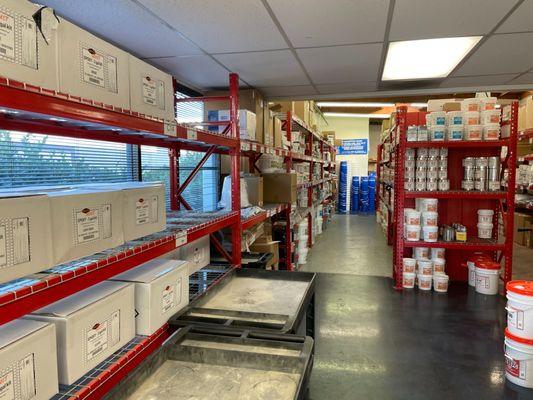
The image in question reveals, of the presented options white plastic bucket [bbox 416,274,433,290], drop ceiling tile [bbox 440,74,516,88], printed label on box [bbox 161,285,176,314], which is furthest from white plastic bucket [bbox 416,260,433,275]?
printed label on box [bbox 161,285,176,314]

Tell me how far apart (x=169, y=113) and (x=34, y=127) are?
0.59 metres

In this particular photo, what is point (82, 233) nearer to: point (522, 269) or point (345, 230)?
point (522, 269)

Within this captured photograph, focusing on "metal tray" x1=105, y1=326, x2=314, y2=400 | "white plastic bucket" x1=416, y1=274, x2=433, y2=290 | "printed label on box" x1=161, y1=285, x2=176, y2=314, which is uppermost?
"printed label on box" x1=161, y1=285, x2=176, y2=314

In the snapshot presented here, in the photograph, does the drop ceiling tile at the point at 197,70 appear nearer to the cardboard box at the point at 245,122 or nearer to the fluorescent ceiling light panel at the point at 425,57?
the cardboard box at the point at 245,122

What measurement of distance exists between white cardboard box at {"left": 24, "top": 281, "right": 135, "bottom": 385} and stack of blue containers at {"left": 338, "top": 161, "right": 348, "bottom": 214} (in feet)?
38.7

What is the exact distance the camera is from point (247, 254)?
134 inches

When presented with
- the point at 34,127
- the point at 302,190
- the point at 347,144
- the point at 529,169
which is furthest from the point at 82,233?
the point at 347,144

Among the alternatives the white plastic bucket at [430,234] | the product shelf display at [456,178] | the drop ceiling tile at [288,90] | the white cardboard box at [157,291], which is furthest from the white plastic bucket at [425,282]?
the white cardboard box at [157,291]

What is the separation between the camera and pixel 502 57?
3.24 metres

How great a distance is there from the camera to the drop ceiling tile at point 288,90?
14.2 feet

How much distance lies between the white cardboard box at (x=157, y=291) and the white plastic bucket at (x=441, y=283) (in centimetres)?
341

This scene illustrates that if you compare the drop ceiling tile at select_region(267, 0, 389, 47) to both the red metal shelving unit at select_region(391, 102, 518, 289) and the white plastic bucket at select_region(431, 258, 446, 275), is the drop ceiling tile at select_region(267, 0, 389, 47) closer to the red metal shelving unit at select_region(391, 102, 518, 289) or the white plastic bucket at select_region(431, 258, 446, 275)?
the red metal shelving unit at select_region(391, 102, 518, 289)

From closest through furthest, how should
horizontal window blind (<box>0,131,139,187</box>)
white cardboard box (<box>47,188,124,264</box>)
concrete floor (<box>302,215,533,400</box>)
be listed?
white cardboard box (<box>47,188,124,264</box>), horizontal window blind (<box>0,131,139,187</box>), concrete floor (<box>302,215,533,400</box>)

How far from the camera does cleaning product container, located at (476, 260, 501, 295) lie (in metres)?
4.19
